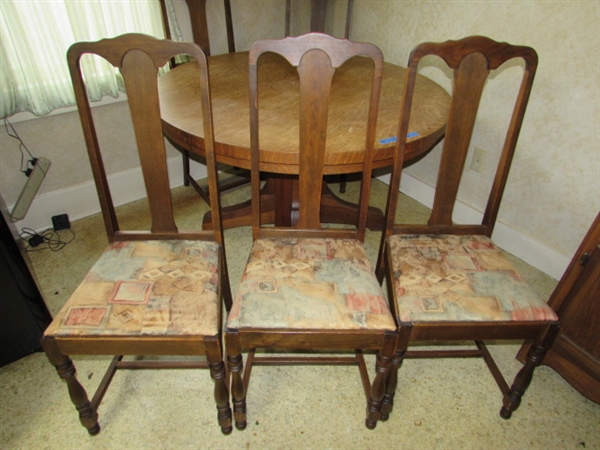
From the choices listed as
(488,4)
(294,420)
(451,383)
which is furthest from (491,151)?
(294,420)

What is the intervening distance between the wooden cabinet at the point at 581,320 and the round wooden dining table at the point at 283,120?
0.60 metres

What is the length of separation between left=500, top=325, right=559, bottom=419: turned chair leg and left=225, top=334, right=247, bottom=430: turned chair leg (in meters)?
0.85

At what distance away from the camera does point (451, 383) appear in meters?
1.48

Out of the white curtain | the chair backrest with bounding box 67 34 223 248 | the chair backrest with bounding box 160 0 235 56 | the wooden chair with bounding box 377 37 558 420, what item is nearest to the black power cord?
the white curtain

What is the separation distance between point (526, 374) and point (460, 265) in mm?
385

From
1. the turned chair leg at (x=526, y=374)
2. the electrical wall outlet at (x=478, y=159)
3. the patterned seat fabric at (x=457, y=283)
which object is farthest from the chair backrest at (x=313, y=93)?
the electrical wall outlet at (x=478, y=159)

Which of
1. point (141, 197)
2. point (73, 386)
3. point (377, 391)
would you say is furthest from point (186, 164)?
point (377, 391)

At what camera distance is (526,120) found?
71.9 inches

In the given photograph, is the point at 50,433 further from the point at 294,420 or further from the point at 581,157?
the point at 581,157

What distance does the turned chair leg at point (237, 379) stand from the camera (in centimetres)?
111

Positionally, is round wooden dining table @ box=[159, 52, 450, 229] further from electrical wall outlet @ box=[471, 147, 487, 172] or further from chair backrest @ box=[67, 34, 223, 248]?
electrical wall outlet @ box=[471, 147, 487, 172]

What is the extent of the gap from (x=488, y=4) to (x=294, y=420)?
6.07ft

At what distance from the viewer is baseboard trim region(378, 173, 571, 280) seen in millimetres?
1907

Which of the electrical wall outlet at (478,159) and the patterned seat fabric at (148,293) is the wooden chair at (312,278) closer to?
the patterned seat fabric at (148,293)
